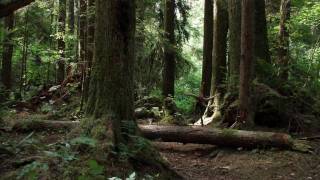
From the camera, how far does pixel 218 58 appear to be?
43.6 feet

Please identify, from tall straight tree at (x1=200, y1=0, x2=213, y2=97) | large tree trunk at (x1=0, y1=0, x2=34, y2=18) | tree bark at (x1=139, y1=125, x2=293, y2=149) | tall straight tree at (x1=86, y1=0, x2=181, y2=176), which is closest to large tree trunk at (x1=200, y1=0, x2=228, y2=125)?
tree bark at (x1=139, y1=125, x2=293, y2=149)

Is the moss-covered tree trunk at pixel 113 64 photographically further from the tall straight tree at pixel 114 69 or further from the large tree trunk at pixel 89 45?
the large tree trunk at pixel 89 45

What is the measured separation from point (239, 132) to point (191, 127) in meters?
1.15

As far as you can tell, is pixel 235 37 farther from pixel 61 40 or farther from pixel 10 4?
pixel 61 40

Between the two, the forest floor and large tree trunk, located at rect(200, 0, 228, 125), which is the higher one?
large tree trunk, located at rect(200, 0, 228, 125)

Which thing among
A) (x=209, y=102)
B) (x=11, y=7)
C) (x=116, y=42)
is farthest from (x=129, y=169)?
(x=209, y=102)

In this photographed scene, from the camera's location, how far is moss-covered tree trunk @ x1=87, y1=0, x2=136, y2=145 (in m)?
7.12

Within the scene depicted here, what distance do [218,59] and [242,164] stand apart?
16.1 ft

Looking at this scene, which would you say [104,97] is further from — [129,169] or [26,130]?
[26,130]

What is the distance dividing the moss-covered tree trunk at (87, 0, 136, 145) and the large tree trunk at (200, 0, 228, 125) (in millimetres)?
5178

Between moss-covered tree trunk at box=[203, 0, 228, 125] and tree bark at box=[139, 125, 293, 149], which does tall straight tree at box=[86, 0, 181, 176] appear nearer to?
tree bark at box=[139, 125, 293, 149]

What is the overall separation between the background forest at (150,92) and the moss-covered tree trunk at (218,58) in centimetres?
4

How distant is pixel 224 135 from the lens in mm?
9805

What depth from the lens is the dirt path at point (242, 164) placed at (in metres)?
8.30
